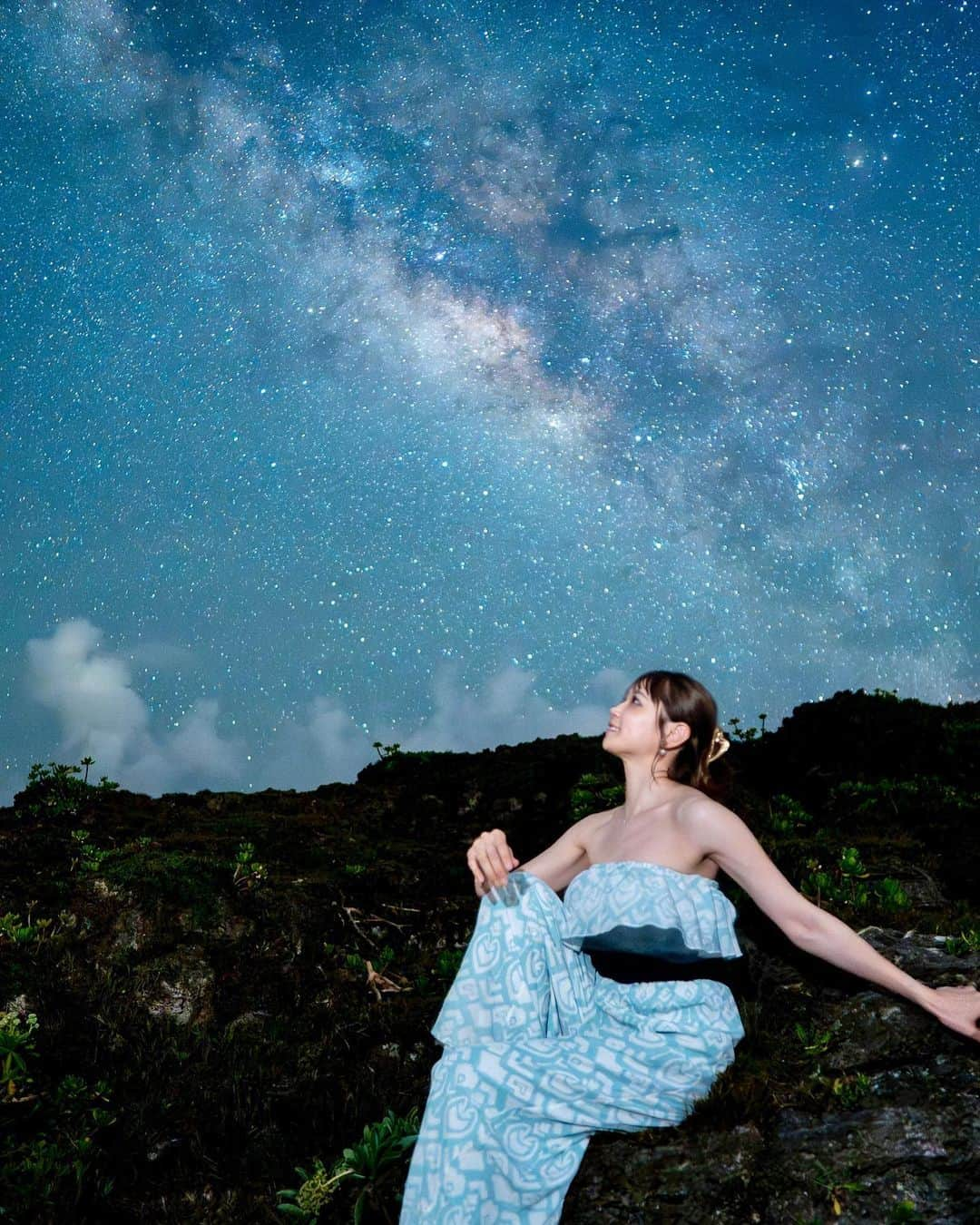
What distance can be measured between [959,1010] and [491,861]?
75.8 inches

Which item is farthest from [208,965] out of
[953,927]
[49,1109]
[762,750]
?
[762,750]

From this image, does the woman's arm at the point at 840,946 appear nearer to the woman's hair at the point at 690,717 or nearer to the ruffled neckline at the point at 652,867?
the ruffled neckline at the point at 652,867

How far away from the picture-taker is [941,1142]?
10.00ft

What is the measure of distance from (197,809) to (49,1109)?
4.78 m

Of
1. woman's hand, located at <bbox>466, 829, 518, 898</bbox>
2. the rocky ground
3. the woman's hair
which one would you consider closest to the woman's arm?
the rocky ground

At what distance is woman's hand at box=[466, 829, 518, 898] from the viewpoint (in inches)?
149

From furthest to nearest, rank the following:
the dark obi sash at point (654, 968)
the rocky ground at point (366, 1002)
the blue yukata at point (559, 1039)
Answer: the dark obi sash at point (654, 968) → the rocky ground at point (366, 1002) → the blue yukata at point (559, 1039)

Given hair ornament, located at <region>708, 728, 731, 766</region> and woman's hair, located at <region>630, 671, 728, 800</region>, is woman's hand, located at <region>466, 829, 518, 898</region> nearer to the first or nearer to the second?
woman's hair, located at <region>630, 671, 728, 800</region>

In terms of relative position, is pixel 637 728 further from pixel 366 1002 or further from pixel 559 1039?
pixel 366 1002

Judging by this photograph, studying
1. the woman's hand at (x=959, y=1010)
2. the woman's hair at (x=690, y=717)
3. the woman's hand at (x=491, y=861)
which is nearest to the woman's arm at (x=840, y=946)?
the woman's hand at (x=959, y=1010)

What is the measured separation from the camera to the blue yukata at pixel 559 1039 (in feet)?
10.0

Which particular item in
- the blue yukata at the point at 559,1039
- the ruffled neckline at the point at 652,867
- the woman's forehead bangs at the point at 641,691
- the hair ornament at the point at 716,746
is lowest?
the blue yukata at the point at 559,1039

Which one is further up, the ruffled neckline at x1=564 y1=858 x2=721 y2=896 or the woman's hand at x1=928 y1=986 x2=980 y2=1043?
the ruffled neckline at x1=564 y1=858 x2=721 y2=896

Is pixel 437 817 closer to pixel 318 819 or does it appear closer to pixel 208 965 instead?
pixel 318 819
